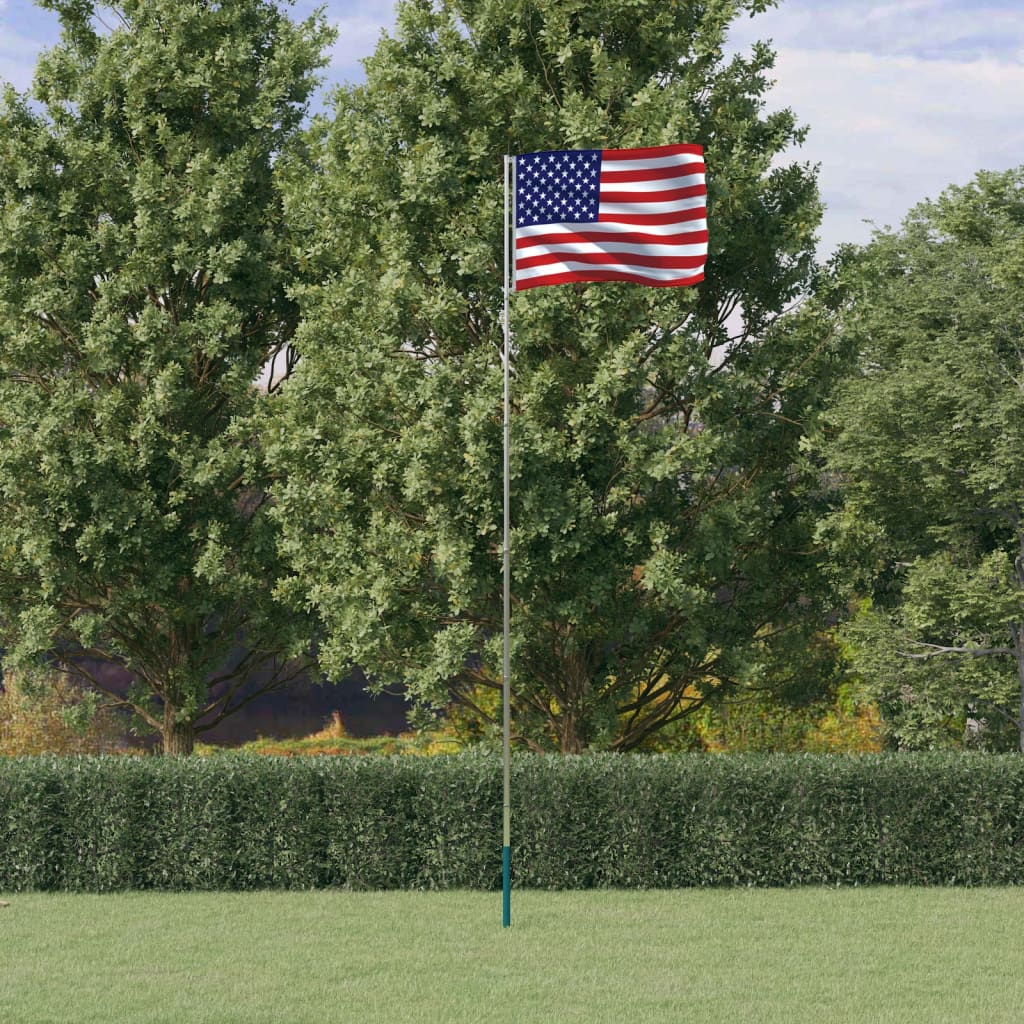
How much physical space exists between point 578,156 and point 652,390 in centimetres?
511

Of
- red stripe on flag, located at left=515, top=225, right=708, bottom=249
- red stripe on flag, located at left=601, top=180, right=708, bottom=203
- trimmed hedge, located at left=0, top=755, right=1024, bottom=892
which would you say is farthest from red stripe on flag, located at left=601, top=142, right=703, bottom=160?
trimmed hedge, located at left=0, top=755, right=1024, bottom=892

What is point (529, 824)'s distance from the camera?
12.6 metres

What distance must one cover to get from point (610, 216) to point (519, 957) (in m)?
5.86

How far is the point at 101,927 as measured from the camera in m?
11.1

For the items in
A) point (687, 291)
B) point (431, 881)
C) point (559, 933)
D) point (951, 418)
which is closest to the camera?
point (559, 933)

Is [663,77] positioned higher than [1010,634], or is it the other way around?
[663,77]

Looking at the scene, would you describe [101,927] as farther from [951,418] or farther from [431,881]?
[951,418]

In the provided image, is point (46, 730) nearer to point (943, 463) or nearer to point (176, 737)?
point (176, 737)

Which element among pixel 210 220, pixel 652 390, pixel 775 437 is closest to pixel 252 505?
pixel 210 220

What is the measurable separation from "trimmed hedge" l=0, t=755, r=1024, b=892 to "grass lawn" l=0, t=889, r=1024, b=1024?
347 mm

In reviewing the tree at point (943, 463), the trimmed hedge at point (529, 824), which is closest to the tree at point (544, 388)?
the tree at point (943, 463)

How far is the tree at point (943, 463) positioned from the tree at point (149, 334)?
22.2 ft

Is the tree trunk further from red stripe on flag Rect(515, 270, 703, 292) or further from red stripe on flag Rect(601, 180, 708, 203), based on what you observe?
red stripe on flag Rect(601, 180, 708, 203)

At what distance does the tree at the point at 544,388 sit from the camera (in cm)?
1368
